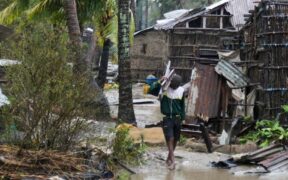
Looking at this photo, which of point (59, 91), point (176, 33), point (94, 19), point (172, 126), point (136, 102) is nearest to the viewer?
point (59, 91)

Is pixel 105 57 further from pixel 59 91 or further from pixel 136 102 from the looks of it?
pixel 59 91

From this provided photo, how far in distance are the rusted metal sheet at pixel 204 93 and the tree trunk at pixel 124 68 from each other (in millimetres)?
1571

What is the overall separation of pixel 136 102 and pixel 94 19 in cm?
463

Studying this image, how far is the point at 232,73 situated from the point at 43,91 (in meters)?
6.25

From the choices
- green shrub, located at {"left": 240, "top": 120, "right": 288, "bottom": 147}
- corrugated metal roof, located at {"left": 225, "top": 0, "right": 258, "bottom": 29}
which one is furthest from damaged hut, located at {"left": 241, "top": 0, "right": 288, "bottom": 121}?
corrugated metal roof, located at {"left": 225, "top": 0, "right": 258, "bottom": 29}

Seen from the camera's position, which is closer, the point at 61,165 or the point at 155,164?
the point at 61,165

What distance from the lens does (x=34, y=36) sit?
7340 mm

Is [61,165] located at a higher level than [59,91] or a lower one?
lower

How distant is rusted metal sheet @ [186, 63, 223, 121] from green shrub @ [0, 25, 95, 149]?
5482 millimetres

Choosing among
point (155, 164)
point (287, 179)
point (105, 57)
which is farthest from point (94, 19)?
point (287, 179)

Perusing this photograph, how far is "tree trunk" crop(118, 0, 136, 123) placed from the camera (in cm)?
1365

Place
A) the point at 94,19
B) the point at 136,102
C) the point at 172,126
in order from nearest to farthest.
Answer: the point at 172,126, the point at 94,19, the point at 136,102

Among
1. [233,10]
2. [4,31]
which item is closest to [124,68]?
[4,31]

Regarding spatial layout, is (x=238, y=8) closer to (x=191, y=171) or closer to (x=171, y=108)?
(x=171, y=108)
